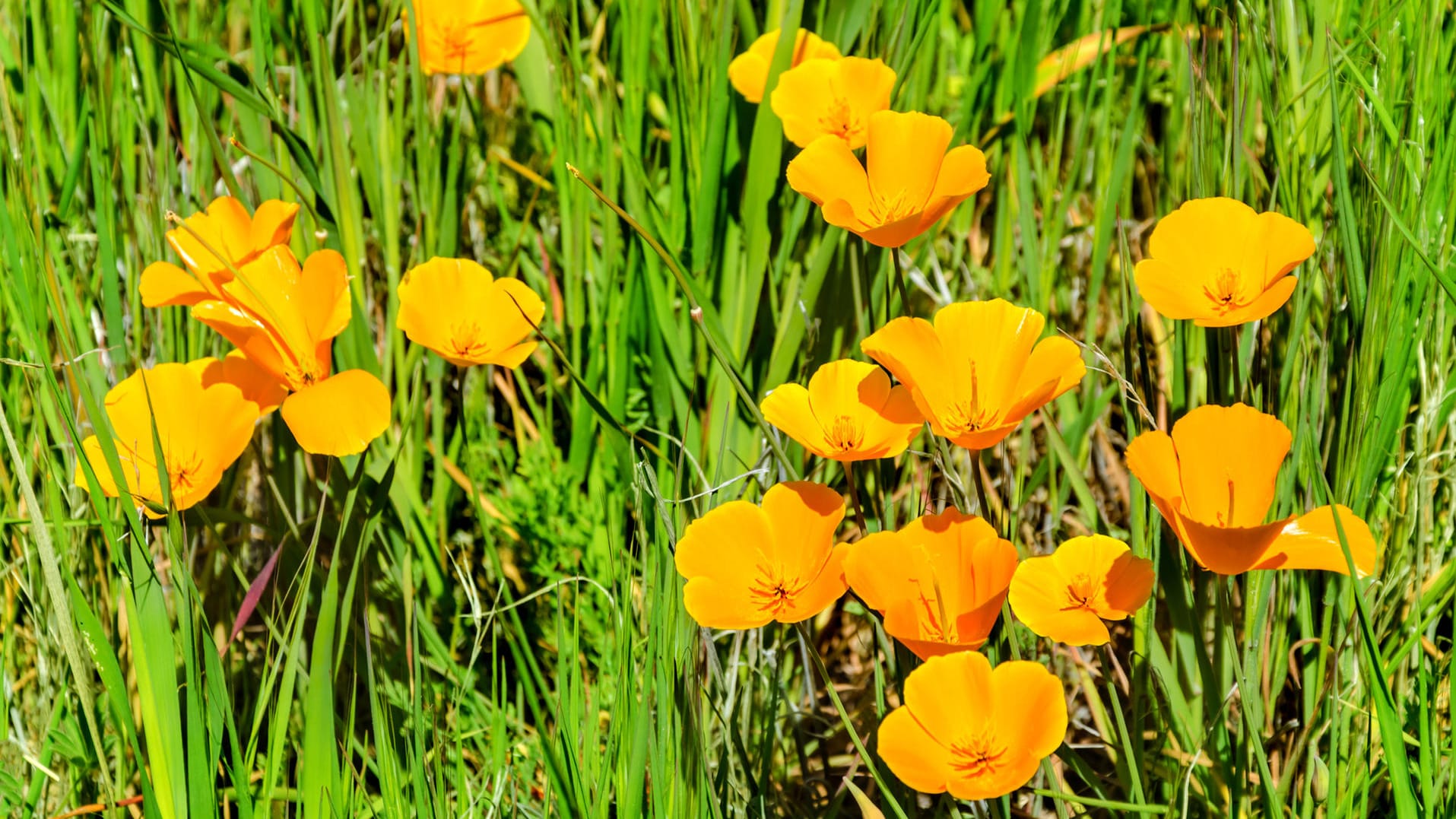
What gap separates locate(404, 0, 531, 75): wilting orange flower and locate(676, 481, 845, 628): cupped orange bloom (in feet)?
2.90

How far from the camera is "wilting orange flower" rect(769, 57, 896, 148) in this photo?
3.97ft

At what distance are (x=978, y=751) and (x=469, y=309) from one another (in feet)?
2.11

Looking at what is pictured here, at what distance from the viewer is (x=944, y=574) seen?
0.93m

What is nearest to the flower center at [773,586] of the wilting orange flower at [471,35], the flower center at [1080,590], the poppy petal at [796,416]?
the poppy petal at [796,416]

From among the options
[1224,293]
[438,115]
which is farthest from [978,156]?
[438,115]

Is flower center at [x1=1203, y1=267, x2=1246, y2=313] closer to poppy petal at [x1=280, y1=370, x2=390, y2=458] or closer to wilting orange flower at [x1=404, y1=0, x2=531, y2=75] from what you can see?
poppy petal at [x1=280, y1=370, x2=390, y2=458]

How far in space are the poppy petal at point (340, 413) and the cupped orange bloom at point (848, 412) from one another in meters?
0.35

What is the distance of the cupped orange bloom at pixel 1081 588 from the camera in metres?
0.87

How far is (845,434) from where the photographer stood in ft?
3.25

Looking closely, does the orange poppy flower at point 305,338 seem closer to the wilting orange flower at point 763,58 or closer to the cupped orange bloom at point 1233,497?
the wilting orange flower at point 763,58

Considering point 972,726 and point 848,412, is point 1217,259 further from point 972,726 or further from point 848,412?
point 972,726

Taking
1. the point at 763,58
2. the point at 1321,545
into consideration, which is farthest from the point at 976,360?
the point at 763,58

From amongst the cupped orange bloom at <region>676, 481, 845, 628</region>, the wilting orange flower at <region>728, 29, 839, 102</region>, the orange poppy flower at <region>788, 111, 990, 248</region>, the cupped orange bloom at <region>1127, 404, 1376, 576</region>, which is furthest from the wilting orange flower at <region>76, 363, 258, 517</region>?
the cupped orange bloom at <region>1127, 404, 1376, 576</region>

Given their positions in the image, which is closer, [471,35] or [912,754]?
[912,754]
